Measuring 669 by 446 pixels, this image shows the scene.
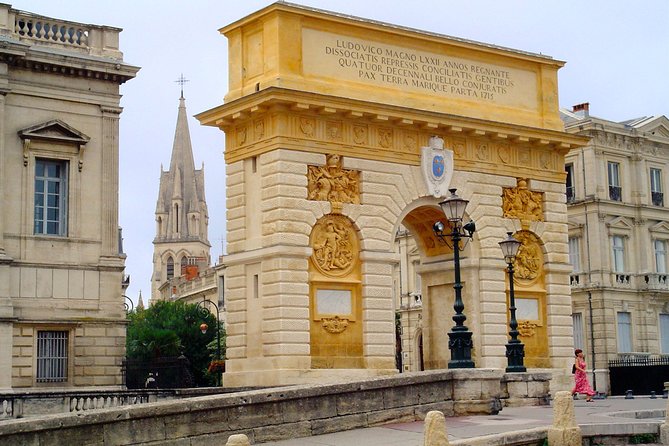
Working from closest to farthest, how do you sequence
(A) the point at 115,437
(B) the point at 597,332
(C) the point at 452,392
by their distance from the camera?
(A) the point at 115,437 < (C) the point at 452,392 < (B) the point at 597,332

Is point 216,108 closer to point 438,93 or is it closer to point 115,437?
point 438,93

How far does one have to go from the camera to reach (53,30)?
33.8 m

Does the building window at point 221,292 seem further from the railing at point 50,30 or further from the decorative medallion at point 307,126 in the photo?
the decorative medallion at point 307,126

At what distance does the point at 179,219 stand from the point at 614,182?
3238 inches

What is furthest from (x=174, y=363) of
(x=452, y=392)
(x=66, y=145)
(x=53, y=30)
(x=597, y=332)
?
(x=597, y=332)

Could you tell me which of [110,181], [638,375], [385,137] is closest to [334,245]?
[385,137]

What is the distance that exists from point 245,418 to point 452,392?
517 centimetres

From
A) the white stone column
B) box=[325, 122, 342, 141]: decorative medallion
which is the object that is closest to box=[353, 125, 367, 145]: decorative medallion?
box=[325, 122, 342, 141]: decorative medallion

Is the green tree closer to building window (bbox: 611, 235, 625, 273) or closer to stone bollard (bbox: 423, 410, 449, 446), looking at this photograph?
building window (bbox: 611, 235, 625, 273)

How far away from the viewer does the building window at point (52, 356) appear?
32031 mm

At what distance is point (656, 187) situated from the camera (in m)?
55.2

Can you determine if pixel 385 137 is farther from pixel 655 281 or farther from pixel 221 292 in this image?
pixel 221 292

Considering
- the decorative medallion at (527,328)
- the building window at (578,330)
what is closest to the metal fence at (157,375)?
the decorative medallion at (527,328)

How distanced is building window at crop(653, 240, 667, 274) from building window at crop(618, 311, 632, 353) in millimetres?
3115
